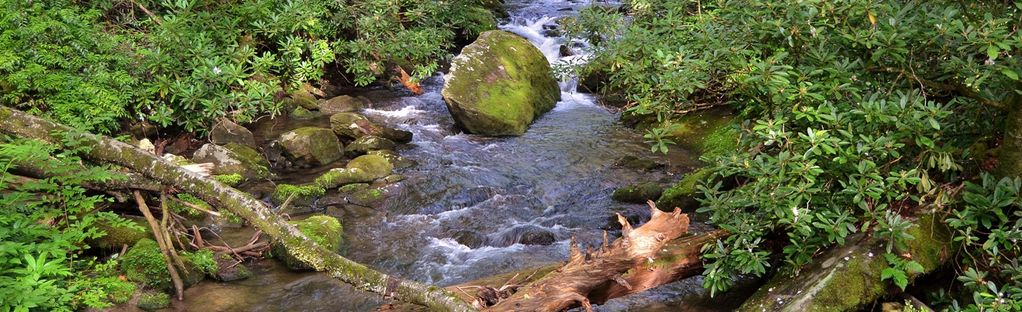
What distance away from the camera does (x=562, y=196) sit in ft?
28.9

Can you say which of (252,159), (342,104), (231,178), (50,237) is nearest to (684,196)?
(231,178)

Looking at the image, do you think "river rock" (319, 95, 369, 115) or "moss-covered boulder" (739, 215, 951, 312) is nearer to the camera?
"moss-covered boulder" (739, 215, 951, 312)

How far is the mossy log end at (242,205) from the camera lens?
14.4 feet

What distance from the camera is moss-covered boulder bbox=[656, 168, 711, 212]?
295 inches

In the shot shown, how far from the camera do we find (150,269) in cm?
558

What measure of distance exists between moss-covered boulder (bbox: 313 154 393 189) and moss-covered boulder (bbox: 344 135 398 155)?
1.72 feet

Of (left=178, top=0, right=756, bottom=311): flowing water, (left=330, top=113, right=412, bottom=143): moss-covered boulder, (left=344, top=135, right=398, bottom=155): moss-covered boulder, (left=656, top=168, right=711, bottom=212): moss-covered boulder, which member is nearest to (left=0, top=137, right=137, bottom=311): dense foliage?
(left=178, top=0, right=756, bottom=311): flowing water

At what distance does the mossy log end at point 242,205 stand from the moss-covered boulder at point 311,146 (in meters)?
3.79

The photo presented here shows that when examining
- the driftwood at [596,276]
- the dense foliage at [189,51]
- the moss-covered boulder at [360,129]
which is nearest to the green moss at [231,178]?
the dense foliage at [189,51]

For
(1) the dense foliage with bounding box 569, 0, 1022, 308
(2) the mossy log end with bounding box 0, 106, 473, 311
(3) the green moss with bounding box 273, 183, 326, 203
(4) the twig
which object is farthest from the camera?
(3) the green moss with bounding box 273, 183, 326, 203

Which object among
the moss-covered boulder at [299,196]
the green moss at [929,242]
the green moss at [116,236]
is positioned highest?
the green moss at [929,242]

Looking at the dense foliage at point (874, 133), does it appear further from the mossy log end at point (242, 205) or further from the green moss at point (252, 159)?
the green moss at point (252, 159)

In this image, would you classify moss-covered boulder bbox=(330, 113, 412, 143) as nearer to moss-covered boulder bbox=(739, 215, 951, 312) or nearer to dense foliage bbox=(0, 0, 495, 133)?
dense foliage bbox=(0, 0, 495, 133)

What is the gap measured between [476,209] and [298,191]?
2384mm
